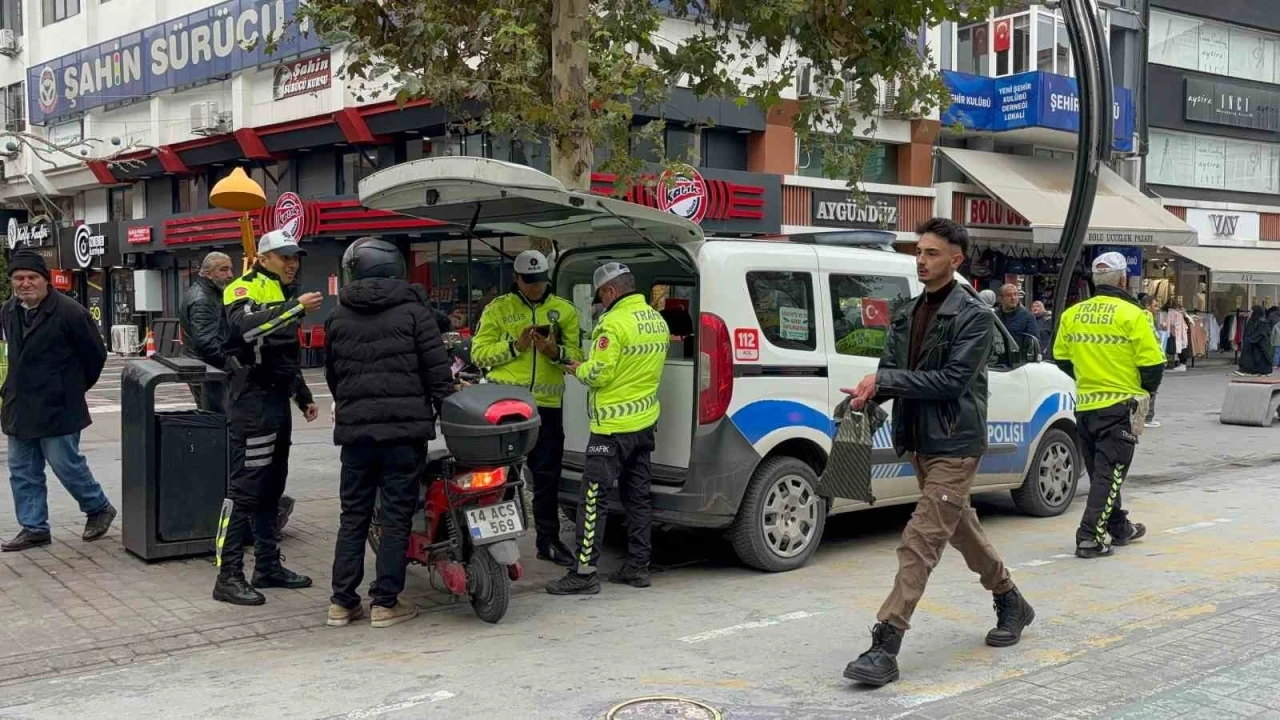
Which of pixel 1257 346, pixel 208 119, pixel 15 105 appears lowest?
pixel 1257 346

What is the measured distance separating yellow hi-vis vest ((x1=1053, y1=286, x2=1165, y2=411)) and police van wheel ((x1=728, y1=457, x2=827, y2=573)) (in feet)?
6.07

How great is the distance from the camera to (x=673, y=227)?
21.2 feet

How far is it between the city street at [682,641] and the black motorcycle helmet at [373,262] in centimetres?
170

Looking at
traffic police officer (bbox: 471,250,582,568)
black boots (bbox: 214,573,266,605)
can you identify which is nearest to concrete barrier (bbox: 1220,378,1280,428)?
traffic police officer (bbox: 471,250,582,568)

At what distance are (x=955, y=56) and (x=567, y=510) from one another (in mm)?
21025

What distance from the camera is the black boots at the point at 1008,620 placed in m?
5.27

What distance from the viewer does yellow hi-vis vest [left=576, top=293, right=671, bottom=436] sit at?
6.20m

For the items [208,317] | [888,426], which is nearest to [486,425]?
[208,317]

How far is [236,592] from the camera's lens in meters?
6.03

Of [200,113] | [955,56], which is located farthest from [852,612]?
[200,113]

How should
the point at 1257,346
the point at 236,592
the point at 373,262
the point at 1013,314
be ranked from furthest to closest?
the point at 1257,346
the point at 1013,314
the point at 236,592
the point at 373,262

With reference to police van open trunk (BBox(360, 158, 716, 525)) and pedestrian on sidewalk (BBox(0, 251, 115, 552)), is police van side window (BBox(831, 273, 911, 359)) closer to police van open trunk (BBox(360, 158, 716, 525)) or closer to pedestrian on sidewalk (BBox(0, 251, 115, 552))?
police van open trunk (BBox(360, 158, 716, 525))

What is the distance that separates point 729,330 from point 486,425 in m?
1.58

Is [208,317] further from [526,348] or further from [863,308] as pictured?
[863,308]
